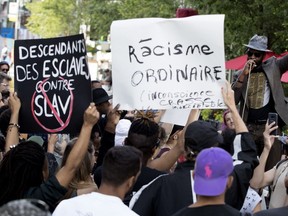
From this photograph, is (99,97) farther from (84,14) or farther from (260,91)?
(84,14)

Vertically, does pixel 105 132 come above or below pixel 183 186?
below

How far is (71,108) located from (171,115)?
5.67ft

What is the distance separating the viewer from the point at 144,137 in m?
5.84

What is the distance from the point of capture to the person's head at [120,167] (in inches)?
176

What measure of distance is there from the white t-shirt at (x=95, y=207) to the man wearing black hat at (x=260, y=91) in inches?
170

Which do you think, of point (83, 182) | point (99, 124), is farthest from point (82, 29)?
point (83, 182)

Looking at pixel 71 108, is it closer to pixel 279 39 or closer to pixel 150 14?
pixel 279 39

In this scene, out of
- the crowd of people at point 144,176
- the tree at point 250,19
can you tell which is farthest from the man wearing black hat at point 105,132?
the tree at point 250,19

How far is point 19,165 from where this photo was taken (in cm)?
485

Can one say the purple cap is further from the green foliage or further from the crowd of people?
the green foliage

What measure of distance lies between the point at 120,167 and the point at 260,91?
450 cm

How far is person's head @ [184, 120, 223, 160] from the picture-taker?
4883 millimetres

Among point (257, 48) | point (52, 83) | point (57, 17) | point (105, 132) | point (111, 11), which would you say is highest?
point (111, 11)

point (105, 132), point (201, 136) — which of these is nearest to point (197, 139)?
point (201, 136)
